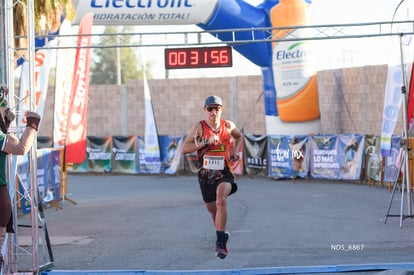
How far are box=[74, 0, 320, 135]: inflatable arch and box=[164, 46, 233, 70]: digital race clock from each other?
16.3 feet

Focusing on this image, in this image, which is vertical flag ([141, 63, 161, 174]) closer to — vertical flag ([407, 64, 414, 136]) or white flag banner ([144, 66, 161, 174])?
white flag banner ([144, 66, 161, 174])

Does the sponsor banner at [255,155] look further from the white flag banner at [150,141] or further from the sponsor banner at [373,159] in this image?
the sponsor banner at [373,159]

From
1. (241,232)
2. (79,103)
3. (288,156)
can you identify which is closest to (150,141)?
(288,156)

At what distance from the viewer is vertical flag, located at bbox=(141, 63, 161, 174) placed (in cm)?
2756

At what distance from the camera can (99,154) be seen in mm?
30000

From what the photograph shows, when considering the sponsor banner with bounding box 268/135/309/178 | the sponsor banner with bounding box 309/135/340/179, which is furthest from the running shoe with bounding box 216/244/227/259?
the sponsor banner with bounding box 268/135/309/178

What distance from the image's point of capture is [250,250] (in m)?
11.2

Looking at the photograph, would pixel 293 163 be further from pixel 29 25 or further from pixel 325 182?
pixel 29 25

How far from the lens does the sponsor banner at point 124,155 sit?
2923 cm

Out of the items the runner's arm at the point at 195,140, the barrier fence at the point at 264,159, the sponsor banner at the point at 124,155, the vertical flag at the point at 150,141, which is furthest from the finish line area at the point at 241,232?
the sponsor banner at the point at 124,155

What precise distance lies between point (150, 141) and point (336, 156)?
7.45m

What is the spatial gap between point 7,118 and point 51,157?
10.2 metres

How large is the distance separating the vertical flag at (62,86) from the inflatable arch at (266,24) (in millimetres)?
3709

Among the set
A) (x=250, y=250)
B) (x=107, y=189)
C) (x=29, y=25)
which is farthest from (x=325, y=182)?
(x=29, y=25)
